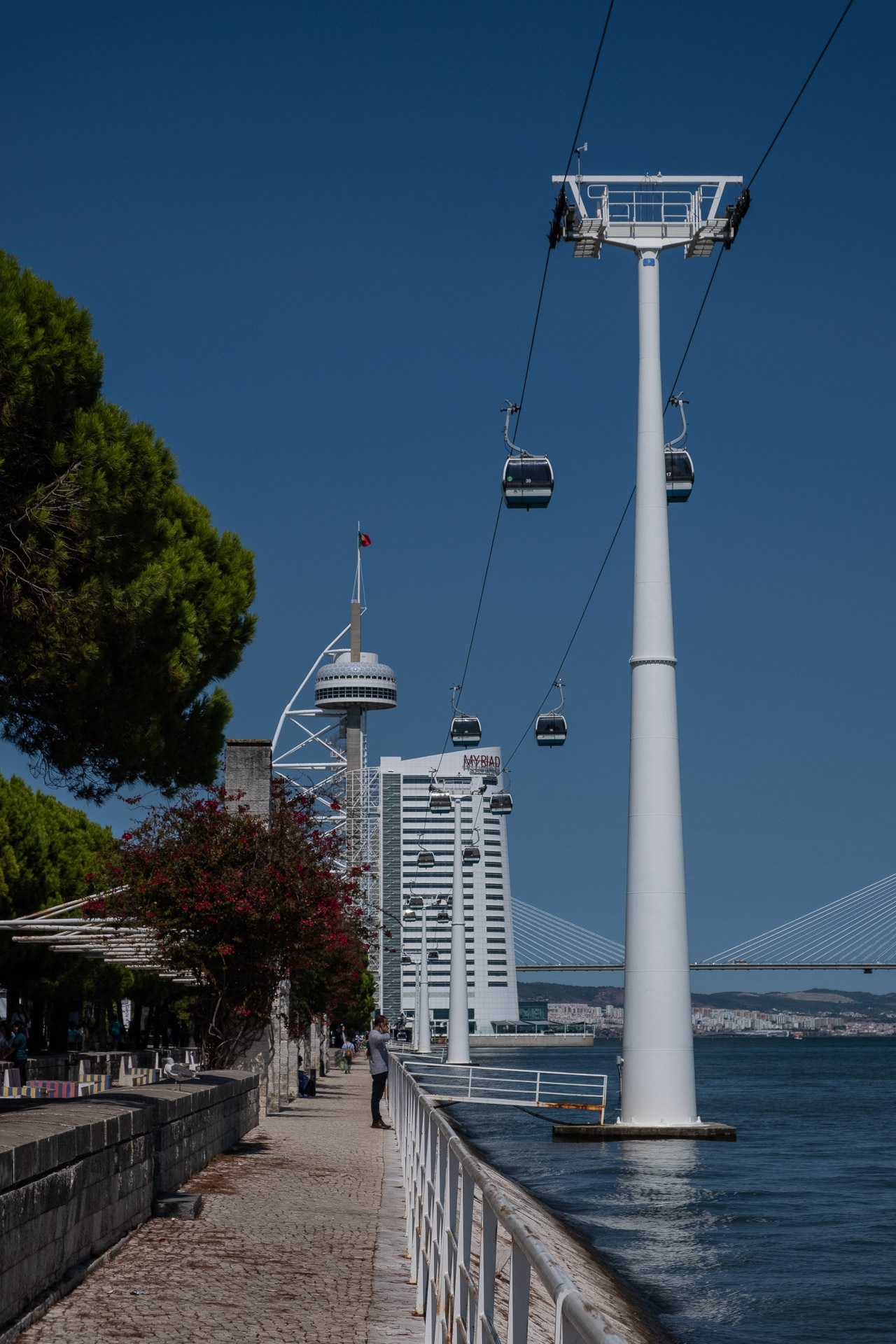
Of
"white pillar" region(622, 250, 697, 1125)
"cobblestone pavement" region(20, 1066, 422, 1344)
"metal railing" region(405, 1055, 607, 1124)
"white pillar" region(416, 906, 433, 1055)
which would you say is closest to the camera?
"cobblestone pavement" region(20, 1066, 422, 1344)

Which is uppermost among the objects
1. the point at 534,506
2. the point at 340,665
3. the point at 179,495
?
the point at 340,665

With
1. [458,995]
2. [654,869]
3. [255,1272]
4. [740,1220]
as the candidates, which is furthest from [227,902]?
[458,995]

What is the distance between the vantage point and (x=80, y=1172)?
7.69m

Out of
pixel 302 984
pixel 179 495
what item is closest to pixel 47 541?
pixel 179 495

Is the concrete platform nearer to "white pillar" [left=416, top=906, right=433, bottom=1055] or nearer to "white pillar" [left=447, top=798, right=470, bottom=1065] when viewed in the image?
"white pillar" [left=447, top=798, right=470, bottom=1065]

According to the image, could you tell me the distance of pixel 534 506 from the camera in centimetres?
1916

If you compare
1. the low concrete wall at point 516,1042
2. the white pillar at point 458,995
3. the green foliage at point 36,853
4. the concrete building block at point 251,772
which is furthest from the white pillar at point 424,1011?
the low concrete wall at point 516,1042

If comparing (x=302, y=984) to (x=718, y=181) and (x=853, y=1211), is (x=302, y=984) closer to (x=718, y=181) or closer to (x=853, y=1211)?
(x=853, y=1211)

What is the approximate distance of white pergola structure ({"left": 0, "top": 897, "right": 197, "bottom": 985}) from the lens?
23.5 meters

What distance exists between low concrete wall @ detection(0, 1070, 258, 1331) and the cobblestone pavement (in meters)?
0.19

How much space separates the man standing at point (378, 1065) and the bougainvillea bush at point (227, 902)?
2.74 metres

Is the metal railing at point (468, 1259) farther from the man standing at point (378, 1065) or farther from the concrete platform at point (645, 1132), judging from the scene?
the man standing at point (378, 1065)

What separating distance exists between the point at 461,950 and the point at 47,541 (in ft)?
109

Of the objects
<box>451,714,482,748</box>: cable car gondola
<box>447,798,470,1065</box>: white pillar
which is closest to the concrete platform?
<box>451,714,482,748</box>: cable car gondola
